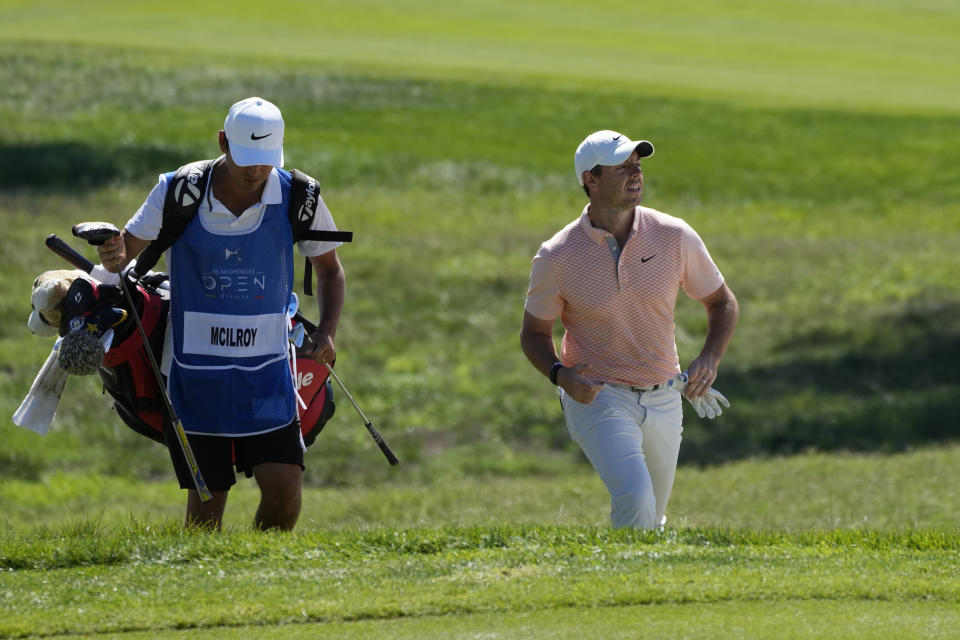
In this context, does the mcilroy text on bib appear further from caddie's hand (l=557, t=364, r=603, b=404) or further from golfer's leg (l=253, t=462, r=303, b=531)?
caddie's hand (l=557, t=364, r=603, b=404)

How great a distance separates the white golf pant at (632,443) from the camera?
→ 670 cm

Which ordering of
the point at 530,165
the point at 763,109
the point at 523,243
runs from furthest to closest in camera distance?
1. the point at 763,109
2. the point at 530,165
3. the point at 523,243

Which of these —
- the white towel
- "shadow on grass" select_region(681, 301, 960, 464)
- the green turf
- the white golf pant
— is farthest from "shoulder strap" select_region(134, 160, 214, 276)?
the green turf

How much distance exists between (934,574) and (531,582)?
1.50 meters

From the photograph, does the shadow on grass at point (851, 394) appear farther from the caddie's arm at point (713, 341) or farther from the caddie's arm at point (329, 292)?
the caddie's arm at point (329, 292)

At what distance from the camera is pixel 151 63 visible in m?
27.2

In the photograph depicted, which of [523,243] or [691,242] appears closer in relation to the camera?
[691,242]

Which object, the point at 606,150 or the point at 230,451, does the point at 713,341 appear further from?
the point at 230,451

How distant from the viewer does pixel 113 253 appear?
6.46 m

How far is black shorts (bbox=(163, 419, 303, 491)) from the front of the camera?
6812mm

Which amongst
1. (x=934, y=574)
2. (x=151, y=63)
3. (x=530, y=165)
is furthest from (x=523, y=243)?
(x=934, y=574)

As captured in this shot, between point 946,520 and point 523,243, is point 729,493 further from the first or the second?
point 523,243

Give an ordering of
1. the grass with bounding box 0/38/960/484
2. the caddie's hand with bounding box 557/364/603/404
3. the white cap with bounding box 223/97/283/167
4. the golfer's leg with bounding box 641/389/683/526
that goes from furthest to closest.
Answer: the grass with bounding box 0/38/960/484, the golfer's leg with bounding box 641/389/683/526, the caddie's hand with bounding box 557/364/603/404, the white cap with bounding box 223/97/283/167

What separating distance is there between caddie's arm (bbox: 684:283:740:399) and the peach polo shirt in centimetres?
18
